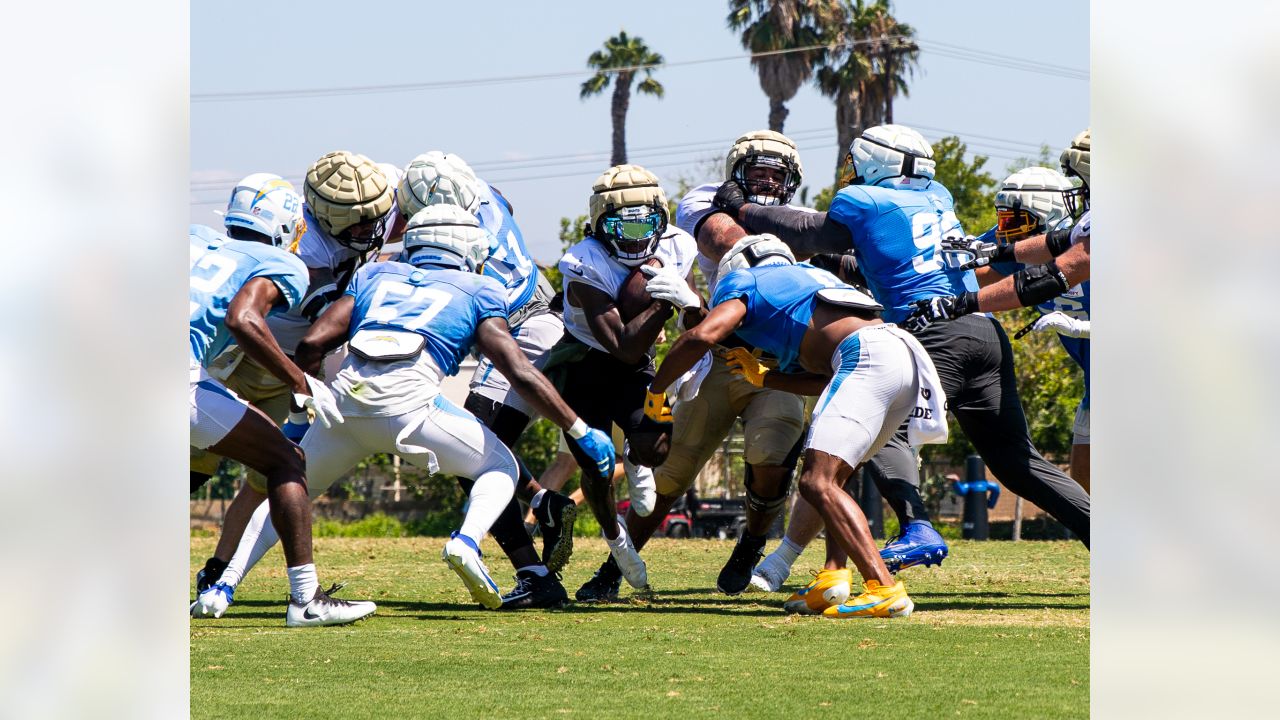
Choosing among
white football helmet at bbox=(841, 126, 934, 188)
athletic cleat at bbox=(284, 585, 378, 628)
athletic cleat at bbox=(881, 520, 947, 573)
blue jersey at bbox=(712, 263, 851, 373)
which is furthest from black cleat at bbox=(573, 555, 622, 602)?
white football helmet at bbox=(841, 126, 934, 188)

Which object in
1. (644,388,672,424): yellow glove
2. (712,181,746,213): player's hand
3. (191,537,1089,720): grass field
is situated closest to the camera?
(191,537,1089,720): grass field

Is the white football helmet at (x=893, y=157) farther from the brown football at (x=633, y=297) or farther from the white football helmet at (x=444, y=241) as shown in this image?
the white football helmet at (x=444, y=241)

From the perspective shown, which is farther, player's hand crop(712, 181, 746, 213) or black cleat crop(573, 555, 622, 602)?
player's hand crop(712, 181, 746, 213)

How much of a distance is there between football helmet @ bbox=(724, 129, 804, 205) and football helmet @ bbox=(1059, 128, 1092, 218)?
1.51 metres

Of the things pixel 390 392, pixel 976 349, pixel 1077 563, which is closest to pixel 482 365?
pixel 390 392

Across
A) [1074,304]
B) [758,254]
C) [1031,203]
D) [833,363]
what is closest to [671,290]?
[758,254]

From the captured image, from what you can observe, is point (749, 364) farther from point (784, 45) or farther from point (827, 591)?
point (784, 45)

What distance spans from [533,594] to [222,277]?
7.09ft

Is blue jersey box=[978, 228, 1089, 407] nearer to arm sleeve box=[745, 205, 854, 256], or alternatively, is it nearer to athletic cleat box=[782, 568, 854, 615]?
arm sleeve box=[745, 205, 854, 256]

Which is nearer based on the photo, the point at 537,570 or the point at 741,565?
the point at 537,570

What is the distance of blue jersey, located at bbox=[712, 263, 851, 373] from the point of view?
6.46 metres

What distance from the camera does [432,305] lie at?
21.7 feet

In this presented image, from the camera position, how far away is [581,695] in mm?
4188
